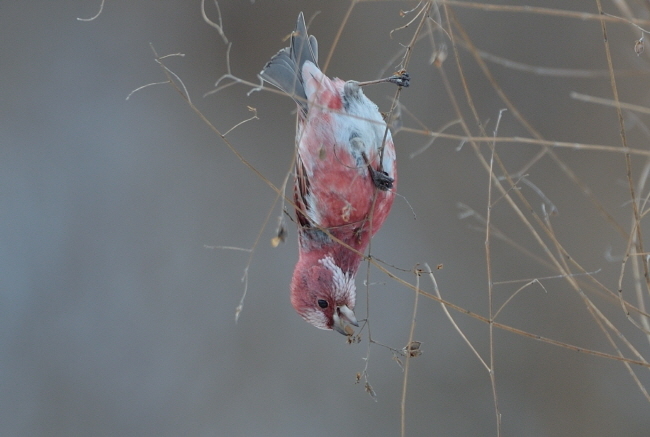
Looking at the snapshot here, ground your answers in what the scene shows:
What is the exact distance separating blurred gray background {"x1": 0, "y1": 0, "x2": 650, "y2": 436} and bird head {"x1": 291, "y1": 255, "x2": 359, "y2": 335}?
1224mm

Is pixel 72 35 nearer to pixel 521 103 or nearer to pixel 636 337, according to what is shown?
pixel 521 103

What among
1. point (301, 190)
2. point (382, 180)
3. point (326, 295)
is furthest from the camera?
point (301, 190)

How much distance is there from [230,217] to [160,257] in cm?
38

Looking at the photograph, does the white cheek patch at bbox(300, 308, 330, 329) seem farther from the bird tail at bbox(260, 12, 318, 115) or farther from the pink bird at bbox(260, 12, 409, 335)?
the bird tail at bbox(260, 12, 318, 115)

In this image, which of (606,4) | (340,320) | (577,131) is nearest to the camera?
(340,320)

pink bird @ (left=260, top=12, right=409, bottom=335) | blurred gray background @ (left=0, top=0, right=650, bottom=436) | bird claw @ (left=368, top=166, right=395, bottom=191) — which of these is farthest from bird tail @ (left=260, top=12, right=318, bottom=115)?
blurred gray background @ (left=0, top=0, right=650, bottom=436)

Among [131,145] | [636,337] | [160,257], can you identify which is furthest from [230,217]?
[636,337]

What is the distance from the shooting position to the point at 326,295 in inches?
57.3

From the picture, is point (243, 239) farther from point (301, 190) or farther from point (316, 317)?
point (316, 317)

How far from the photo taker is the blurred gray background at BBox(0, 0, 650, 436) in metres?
2.71

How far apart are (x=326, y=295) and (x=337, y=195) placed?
246mm

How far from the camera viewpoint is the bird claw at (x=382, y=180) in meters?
1.34

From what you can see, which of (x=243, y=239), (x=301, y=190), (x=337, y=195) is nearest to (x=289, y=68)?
(x=301, y=190)

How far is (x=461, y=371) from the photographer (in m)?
2.82
